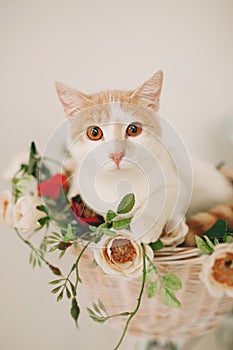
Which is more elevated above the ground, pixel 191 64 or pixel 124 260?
pixel 191 64

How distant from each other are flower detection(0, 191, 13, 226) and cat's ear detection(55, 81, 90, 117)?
0.77ft

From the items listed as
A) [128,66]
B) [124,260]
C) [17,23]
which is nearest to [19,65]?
[17,23]

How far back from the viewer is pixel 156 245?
2.67 ft

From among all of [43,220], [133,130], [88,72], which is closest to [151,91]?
[133,130]

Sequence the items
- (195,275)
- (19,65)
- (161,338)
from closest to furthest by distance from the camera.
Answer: (195,275)
(161,338)
(19,65)

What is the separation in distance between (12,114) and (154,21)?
0.37 meters

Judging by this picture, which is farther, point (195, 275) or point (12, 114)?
point (12, 114)

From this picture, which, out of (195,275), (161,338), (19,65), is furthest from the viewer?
(19,65)

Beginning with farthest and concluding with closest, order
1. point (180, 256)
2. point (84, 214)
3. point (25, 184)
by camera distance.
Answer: point (25, 184) < point (84, 214) < point (180, 256)

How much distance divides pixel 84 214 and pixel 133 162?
132 millimetres

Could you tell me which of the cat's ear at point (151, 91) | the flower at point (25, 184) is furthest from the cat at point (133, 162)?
the flower at point (25, 184)

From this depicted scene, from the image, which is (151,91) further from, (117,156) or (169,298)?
(169,298)

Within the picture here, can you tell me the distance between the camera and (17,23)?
1.06 m

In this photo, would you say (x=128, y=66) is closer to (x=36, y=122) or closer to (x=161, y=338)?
(x=36, y=122)
